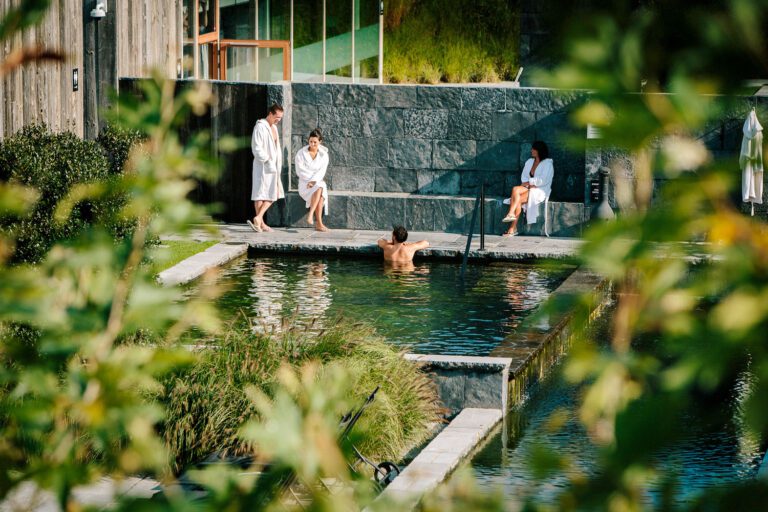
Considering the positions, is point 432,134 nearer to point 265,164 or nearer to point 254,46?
point 265,164

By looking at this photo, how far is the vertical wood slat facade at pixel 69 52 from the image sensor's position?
14.2m

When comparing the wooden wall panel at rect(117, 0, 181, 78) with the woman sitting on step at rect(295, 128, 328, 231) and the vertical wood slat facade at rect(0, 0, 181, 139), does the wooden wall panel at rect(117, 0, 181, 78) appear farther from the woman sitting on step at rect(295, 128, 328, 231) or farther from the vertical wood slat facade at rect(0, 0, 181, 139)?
the woman sitting on step at rect(295, 128, 328, 231)

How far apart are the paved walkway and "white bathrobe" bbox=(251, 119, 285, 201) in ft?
1.67

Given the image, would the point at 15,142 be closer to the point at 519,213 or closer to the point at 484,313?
the point at 484,313

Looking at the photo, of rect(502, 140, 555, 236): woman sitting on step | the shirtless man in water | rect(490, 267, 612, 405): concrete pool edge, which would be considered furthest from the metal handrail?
rect(490, 267, 612, 405): concrete pool edge

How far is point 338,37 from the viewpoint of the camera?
25.4 meters

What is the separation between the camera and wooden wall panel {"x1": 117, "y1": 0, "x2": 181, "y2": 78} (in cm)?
1803

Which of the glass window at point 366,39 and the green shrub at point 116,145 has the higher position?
the glass window at point 366,39

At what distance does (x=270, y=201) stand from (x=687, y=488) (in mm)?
10564

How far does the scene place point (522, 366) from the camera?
984 cm

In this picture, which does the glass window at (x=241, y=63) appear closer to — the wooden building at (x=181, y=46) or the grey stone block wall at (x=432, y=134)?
the wooden building at (x=181, y=46)

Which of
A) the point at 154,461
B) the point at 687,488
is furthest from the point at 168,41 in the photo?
the point at 154,461

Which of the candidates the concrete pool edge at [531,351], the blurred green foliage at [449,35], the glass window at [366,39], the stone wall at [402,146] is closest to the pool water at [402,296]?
the concrete pool edge at [531,351]

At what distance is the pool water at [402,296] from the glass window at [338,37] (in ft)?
33.7
